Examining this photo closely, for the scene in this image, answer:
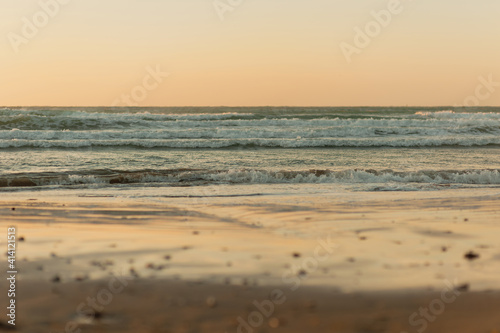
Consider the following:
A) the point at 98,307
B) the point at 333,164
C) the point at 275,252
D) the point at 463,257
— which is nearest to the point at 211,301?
the point at 98,307

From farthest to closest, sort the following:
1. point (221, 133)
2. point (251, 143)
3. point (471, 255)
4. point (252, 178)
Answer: point (221, 133) < point (251, 143) < point (252, 178) < point (471, 255)

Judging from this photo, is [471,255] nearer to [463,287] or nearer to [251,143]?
[463,287]

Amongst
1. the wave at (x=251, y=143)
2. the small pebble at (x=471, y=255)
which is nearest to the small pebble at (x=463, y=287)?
the small pebble at (x=471, y=255)

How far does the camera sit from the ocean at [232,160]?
11.7 meters

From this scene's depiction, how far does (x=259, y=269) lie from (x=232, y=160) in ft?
40.2

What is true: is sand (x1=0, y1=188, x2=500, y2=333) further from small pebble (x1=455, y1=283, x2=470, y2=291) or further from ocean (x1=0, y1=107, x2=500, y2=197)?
ocean (x1=0, y1=107, x2=500, y2=197)

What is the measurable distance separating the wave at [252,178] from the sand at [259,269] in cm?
407

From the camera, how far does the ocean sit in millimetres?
11656

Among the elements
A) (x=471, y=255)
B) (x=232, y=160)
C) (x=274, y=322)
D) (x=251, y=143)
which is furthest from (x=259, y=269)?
(x=251, y=143)

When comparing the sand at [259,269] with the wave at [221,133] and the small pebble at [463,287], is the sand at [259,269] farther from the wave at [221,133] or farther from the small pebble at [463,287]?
the wave at [221,133]

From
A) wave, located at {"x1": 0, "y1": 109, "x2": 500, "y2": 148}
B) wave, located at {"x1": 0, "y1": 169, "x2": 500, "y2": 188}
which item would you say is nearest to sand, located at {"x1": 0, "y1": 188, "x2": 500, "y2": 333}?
wave, located at {"x1": 0, "y1": 169, "x2": 500, "y2": 188}

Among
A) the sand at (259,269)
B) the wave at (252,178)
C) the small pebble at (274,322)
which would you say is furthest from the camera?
the wave at (252,178)

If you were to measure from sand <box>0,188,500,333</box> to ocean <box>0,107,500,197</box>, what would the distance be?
3.30 metres

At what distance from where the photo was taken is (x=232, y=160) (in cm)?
1681
